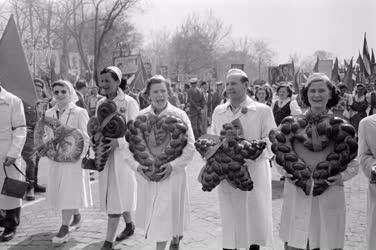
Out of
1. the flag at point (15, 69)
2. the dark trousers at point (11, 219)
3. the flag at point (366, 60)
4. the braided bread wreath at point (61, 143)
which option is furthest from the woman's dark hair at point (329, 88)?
the flag at point (366, 60)

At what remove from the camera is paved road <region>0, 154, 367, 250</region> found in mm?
5930

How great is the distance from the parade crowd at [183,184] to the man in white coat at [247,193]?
0.03 ft

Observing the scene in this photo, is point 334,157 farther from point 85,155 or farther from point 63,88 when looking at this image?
point 63,88

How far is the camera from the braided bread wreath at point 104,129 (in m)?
5.48

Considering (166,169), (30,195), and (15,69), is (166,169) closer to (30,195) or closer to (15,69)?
(15,69)

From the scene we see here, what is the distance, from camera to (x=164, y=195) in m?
5.14

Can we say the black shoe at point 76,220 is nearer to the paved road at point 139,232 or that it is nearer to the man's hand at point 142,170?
the paved road at point 139,232

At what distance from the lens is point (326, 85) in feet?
14.0

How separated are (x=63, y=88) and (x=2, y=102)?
0.77m

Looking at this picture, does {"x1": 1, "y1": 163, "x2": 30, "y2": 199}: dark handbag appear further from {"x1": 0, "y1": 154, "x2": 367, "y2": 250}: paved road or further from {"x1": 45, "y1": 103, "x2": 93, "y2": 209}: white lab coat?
{"x1": 0, "y1": 154, "x2": 367, "y2": 250}: paved road

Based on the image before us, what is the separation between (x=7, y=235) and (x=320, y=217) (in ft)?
13.0

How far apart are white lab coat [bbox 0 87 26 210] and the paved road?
23.1 inches

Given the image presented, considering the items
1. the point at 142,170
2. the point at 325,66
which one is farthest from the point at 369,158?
the point at 325,66

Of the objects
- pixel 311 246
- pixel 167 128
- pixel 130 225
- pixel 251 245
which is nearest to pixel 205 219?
pixel 130 225
